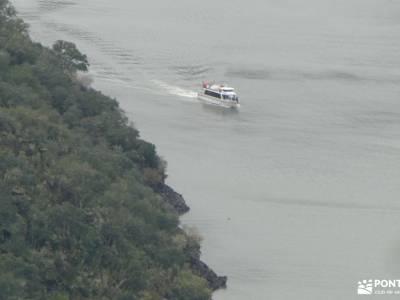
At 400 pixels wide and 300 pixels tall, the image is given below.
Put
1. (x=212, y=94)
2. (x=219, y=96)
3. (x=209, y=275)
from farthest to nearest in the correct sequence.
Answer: (x=212, y=94), (x=219, y=96), (x=209, y=275)

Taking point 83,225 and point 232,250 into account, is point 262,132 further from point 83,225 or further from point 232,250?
point 83,225

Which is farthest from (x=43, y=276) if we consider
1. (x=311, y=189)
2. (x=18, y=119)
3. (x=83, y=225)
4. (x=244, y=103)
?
(x=244, y=103)

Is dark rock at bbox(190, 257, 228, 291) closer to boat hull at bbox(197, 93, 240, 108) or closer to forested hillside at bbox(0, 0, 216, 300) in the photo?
forested hillside at bbox(0, 0, 216, 300)

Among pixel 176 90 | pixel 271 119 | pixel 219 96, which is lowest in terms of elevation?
pixel 271 119

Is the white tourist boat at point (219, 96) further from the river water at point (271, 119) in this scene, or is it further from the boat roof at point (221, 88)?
the river water at point (271, 119)

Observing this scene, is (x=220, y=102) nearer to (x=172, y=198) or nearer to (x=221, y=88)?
(x=221, y=88)

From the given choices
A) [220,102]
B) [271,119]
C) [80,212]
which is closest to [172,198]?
[80,212]
